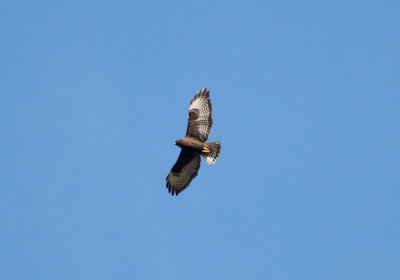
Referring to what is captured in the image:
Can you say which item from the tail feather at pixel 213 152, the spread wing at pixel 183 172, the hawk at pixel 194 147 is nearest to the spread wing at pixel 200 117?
the hawk at pixel 194 147

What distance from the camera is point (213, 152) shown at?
2316 cm

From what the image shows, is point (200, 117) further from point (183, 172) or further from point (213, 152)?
point (183, 172)

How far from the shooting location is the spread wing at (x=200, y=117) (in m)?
23.4

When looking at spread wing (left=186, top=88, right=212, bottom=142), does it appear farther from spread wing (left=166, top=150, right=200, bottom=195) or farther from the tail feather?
spread wing (left=166, top=150, right=200, bottom=195)

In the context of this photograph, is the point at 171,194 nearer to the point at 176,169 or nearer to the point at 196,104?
the point at 176,169

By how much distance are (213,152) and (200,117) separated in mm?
1355

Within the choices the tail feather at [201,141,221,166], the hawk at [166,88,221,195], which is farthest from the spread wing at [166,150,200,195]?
the tail feather at [201,141,221,166]

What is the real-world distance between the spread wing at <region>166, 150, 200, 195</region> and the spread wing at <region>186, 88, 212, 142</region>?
76cm

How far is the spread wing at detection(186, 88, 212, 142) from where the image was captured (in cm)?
2336

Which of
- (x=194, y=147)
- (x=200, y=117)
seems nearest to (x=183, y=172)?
(x=194, y=147)

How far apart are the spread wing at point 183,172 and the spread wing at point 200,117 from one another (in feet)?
2.50

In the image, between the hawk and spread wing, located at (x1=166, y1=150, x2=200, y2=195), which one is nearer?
the hawk

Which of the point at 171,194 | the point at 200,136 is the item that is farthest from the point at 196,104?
the point at 171,194

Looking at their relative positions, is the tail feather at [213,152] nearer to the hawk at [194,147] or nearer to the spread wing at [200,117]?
the hawk at [194,147]
